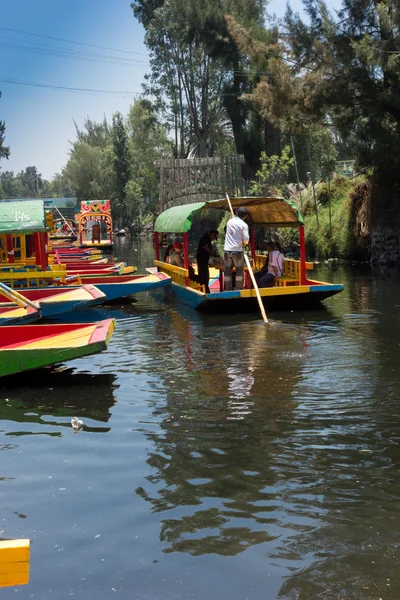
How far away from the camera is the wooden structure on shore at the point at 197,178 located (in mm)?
37156

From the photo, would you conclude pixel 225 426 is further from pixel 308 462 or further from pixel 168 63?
pixel 168 63

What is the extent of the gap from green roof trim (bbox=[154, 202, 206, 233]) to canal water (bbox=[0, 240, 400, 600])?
5509 millimetres

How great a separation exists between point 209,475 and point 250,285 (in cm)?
1078

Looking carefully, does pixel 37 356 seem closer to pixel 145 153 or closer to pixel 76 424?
pixel 76 424

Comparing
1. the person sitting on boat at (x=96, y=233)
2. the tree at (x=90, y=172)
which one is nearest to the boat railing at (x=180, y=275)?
the person sitting on boat at (x=96, y=233)

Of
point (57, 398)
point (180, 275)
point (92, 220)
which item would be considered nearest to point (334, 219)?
point (180, 275)

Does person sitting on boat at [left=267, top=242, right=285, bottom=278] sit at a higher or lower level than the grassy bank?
lower

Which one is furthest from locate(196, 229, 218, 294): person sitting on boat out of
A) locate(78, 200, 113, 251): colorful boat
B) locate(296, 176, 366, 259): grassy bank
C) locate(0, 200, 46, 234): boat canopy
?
locate(78, 200, 113, 251): colorful boat

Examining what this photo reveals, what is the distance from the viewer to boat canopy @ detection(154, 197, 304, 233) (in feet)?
55.6

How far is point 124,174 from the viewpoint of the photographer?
7675 centimetres

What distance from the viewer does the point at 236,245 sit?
52.3ft

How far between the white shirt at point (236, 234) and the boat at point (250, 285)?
891 mm

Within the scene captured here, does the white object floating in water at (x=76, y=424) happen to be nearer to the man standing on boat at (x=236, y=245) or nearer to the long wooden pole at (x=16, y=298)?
the long wooden pole at (x=16, y=298)

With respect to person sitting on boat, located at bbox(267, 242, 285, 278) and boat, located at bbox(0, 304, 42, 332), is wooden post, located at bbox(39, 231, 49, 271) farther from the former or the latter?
boat, located at bbox(0, 304, 42, 332)
